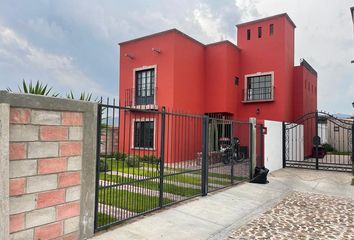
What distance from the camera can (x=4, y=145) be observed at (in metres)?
2.93

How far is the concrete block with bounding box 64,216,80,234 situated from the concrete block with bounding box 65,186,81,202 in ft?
0.92

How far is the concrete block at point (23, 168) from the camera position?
123 inches

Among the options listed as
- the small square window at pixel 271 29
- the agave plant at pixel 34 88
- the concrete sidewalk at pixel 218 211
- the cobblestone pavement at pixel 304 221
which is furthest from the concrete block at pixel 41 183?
the small square window at pixel 271 29

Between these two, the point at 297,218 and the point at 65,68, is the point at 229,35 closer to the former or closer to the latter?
the point at 65,68

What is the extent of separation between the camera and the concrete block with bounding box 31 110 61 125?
3.35m

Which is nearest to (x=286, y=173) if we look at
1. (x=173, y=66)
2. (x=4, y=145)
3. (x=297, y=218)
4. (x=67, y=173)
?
(x=297, y=218)

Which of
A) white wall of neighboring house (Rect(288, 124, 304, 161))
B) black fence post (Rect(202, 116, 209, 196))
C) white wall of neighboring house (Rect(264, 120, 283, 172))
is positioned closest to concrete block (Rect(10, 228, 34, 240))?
black fence post (Rect(202, 116, 209, 196))

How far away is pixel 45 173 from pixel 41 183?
130mm

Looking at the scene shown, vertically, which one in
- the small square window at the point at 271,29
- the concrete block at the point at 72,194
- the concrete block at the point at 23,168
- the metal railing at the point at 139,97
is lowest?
the concrete block at the point at 72,194

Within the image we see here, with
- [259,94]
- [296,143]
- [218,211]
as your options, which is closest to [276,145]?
[296,143]

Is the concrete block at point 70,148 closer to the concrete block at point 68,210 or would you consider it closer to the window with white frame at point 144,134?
the concrete block at point 68,210

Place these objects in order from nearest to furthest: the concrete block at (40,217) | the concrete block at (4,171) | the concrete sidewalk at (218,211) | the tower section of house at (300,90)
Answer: the concrete block at (4,171) < the concrete block at (40,217) < the concrete sidewalk at (218,211) < the tower section of house at (300,90)

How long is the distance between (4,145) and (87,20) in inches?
365

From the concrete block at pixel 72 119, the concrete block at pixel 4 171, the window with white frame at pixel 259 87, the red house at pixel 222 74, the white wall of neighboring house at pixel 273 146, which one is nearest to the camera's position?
the concrete block at pixel 4 171
